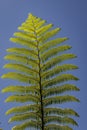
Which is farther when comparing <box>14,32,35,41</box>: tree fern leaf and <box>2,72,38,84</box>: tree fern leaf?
<box>14,32,35,41</box>: tree fern leaf

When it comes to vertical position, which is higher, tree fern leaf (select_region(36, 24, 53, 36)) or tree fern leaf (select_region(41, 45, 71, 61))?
tree fern leaf (select_region(36, 24, 53, 36))

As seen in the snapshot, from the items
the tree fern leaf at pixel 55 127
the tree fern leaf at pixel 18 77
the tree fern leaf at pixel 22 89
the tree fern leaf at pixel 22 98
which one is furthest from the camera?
the tree fern leaf at pixel 18 77

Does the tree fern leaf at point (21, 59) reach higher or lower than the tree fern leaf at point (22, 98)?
higher

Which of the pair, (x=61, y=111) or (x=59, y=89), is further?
(x=59, y=89)

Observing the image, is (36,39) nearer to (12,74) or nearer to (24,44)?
(24,44)

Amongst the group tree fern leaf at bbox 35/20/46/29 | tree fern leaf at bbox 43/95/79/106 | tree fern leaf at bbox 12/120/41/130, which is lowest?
tree fern leaf at bbox 12/120/41/130

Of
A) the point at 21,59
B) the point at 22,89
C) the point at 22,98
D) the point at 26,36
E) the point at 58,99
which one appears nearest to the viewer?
the point at 58,99

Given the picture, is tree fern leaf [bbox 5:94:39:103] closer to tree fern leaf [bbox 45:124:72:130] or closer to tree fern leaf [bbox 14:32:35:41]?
tree fern leaf [bbox 45:124:72:130]

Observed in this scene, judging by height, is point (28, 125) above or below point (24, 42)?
below

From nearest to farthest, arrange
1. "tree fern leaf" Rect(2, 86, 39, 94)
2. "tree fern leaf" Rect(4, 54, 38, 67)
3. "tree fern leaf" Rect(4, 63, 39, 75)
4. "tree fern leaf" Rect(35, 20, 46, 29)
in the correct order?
"tree fern leaf" Rect(2, 86, 39, 94) < "tree fern leaf" Rect(4, 63, 39, 75) < "tree fern leaf" Rect(4, 54, 38, 67) < "tree fern leaf" Rect(35, 20, 46, 29)

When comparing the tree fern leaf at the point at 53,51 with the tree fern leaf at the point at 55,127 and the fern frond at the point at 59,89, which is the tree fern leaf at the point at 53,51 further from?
the tree fern leaf at the point at 55,127

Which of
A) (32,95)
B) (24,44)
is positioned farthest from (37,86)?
(24,44)

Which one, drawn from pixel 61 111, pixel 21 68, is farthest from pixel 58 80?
pixel 21 68

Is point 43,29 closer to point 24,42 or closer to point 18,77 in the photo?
point 24,42
